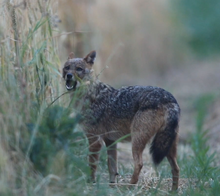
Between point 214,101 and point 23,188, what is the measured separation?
9803 mm

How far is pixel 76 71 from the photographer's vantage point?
645cm

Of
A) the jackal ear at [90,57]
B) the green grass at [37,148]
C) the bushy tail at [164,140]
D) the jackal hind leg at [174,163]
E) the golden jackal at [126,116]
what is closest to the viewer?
the green grass at [37,148]

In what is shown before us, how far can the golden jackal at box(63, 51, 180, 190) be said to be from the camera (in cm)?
584

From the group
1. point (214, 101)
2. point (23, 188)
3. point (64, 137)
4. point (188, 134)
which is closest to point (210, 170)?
point (64, 137)

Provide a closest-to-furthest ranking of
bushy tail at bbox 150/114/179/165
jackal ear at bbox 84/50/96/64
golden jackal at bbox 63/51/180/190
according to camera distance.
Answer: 1. bushy tail at bbox 150/114/179/165
2. golden jackal at bbox 63/51/180/190
3. jackal ear at bbox 84/50/96/64

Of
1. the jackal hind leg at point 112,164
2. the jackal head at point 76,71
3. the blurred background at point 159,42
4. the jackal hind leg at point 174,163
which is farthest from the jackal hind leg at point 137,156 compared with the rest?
the blurred background at point 159,42

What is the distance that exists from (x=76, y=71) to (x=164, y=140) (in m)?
1.54

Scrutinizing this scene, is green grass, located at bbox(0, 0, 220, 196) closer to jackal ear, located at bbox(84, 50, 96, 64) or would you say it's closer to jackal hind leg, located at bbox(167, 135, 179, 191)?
jackal hind leg, located at bbox(167, 135, 179, 191)

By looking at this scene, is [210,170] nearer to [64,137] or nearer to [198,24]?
[64,137]

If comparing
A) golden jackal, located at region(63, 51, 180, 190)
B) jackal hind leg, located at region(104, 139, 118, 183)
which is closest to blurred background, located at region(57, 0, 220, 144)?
golden jackal, located at region(63, 51, 180, 190)

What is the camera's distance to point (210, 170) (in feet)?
20.2

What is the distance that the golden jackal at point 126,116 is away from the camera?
19.1ft

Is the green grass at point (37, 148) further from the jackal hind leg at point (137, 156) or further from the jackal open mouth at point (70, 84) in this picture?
the jackal open mouth at point (70, 84)

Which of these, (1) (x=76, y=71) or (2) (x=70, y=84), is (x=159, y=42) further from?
(2) (x=70, y=84)
